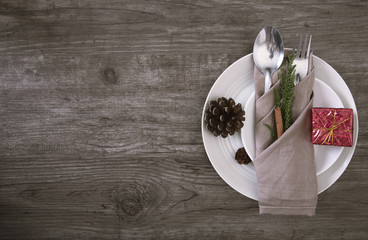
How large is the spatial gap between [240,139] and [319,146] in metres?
0.17

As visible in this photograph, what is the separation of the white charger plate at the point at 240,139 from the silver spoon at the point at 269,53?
21mm

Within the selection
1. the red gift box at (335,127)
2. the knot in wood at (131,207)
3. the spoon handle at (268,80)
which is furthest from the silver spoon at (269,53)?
the knot in wood at (131,207)

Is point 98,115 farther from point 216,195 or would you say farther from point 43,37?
point 216,195

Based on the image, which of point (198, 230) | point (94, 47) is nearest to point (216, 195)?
point (198, 230)

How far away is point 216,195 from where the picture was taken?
0.67 m

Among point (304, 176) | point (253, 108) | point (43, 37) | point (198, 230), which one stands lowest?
point (198, 230)

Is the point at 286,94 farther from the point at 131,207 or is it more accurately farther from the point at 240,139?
the point at 131,207

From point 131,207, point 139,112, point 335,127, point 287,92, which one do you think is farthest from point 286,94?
point 131,207

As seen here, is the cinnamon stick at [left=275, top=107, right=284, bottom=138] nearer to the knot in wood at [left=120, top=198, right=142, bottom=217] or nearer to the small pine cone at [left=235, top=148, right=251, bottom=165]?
the small pine cone at [left=235, top=148, right=251, bottom=165]

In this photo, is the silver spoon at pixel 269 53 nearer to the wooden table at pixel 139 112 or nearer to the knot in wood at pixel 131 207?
the wooden table at pixel 139 112

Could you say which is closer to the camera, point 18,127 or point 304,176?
point 304,176

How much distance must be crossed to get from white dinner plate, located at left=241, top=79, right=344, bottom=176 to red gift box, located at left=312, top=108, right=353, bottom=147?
0.04m

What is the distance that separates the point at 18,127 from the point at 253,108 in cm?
57

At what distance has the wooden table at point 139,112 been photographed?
66 cm
